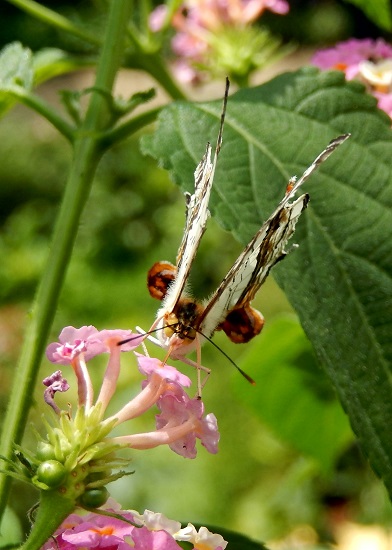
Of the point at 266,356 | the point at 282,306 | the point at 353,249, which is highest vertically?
the point at 282,306

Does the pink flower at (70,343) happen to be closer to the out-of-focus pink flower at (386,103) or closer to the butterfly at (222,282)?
the butterfly at (222,282)

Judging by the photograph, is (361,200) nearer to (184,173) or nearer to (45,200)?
(184,173)

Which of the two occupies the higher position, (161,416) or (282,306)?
(282,306)

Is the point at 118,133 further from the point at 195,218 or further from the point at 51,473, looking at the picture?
the point at 51,473

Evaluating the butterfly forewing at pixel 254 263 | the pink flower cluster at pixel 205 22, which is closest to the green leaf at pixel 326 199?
the butterfly forewing at pixel 254 263

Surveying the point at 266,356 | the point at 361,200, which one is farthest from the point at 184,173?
the point at 266,356

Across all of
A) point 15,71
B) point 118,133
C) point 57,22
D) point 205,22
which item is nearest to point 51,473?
point 118,133
